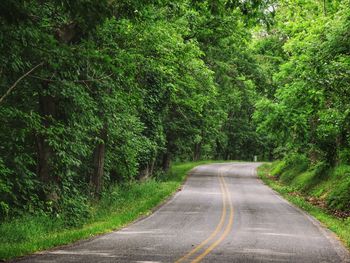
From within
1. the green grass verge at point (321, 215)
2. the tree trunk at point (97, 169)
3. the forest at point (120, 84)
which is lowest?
the green grass verge at point (321, 215)

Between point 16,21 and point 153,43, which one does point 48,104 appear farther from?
point 16,21

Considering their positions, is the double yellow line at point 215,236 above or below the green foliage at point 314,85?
below

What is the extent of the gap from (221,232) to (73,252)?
18.7 feet

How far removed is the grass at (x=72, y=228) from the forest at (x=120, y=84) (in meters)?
0.54

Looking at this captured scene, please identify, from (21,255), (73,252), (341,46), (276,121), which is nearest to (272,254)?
(73,252)

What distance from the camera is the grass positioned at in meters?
11.2

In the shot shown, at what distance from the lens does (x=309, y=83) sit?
18375 mm

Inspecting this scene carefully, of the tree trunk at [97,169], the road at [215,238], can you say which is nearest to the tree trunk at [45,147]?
the road at [215,238]

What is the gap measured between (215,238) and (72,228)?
14.8 feet

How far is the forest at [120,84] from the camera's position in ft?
30.4

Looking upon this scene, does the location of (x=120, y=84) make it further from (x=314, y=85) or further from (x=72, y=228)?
(x=314, y=85)

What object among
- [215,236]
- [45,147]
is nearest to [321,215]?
[215,236]

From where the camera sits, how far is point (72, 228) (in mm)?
14898

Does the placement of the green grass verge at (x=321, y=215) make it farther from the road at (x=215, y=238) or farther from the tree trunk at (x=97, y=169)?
the tree trunk at (x=97, y=169)
